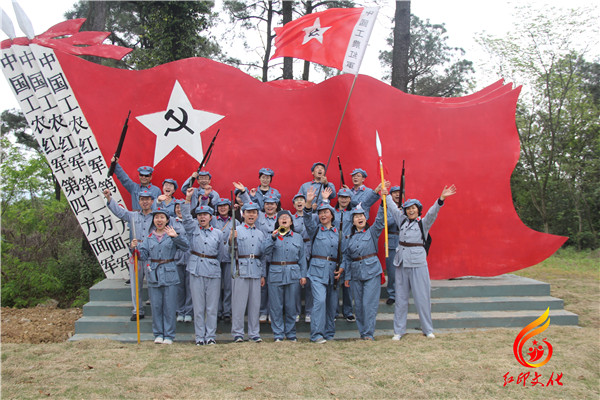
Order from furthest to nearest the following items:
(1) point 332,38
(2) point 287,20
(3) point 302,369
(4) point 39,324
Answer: (2) point 287,20 < (4) point 39,324 < (1) point 332,38 < (3) point 302,369

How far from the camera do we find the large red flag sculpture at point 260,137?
6.56 meters

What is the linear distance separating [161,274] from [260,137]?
2737 millimetres

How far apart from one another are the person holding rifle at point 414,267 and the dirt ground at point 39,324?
169 inches

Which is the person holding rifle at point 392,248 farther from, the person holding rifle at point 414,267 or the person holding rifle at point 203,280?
the person holding rifle at point 203,280

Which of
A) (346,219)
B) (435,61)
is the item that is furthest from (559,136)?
(346,219)

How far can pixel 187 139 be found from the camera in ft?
22.1

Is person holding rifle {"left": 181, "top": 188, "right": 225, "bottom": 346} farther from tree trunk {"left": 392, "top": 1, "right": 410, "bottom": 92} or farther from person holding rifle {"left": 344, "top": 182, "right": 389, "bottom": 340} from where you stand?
tree trunk {"left": 392, "top": 1, "right": 410, "bottom": 92}

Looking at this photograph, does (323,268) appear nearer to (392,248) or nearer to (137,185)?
(392,248)

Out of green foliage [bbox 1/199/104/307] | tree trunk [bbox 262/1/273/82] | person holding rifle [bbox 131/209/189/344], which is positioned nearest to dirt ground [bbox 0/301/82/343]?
green foliage [bbox 1/199/104/307]

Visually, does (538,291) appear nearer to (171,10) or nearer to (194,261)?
(194,261)

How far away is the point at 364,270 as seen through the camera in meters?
5.25

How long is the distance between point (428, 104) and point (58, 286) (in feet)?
23.0

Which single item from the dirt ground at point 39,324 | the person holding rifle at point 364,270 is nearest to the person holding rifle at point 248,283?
the person holding rifle at point 364,270

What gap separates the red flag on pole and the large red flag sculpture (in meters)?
0.99
